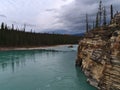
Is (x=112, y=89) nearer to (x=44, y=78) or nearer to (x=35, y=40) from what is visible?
(x=44, y=78)

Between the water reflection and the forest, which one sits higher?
the forest

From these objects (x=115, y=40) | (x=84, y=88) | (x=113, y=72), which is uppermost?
(x=115, y=40)

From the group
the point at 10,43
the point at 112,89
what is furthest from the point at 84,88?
the point at 10,43

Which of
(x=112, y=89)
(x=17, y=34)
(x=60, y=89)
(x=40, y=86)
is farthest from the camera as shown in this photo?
(x=17, y=34)

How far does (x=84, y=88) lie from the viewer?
68.4ft

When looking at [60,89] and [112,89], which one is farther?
[60,89]

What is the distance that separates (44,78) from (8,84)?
5.30 meters

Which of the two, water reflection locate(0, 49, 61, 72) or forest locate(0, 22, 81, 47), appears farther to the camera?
forest locate(0, 22, 81, 47)

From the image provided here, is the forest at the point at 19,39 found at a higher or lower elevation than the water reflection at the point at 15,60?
higher

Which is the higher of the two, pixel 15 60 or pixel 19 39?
pixel 19 39

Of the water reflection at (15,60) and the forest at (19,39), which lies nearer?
the water reflection at (15,60)

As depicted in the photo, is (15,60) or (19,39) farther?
(19,39)

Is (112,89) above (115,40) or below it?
below

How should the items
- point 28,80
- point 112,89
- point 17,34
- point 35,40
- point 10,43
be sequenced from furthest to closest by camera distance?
1. point 35,40
2. point 17,34
3. point 10,43
4. point 28,80
5. point 112,89
